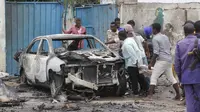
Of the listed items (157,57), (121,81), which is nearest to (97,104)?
(121,81)

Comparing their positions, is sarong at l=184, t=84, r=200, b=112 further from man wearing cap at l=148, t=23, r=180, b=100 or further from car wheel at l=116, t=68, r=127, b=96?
car wheel at l=116, t=68, r=127, b=96

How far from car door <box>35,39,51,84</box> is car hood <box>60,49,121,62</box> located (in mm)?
557

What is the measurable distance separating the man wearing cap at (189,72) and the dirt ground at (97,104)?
2.20m

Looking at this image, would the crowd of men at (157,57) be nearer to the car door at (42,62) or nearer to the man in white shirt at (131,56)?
the man in white shirt at (131,56)

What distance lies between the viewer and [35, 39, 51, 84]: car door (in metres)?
10.8

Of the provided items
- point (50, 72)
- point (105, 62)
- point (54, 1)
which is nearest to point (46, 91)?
point (50, 72)

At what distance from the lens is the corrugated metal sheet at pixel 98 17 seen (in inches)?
570

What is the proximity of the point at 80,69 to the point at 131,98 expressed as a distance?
147cm

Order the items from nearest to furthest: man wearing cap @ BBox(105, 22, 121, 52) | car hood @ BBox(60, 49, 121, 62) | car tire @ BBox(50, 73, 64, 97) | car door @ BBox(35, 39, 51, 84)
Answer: car tire @ BBox(50, 73, 64, 97), car hood @ BBox(60, 49, 121, 62), car door @ BBox(35, 39, 51, 84), man wearing cap @ BBox(105, 22, 121, 52)

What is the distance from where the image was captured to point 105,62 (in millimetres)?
10484

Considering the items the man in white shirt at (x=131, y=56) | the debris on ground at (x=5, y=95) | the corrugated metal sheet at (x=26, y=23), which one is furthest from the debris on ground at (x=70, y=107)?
the corrugated metal sheet at (x=26, y=23)

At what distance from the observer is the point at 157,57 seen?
1056 centimetres

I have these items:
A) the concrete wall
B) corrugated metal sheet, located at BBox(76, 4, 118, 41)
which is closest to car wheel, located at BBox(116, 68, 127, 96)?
corrugated metal sheet, located at BBox(76, 4, 118, 41)

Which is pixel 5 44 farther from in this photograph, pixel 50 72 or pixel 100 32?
pixel 50 72
